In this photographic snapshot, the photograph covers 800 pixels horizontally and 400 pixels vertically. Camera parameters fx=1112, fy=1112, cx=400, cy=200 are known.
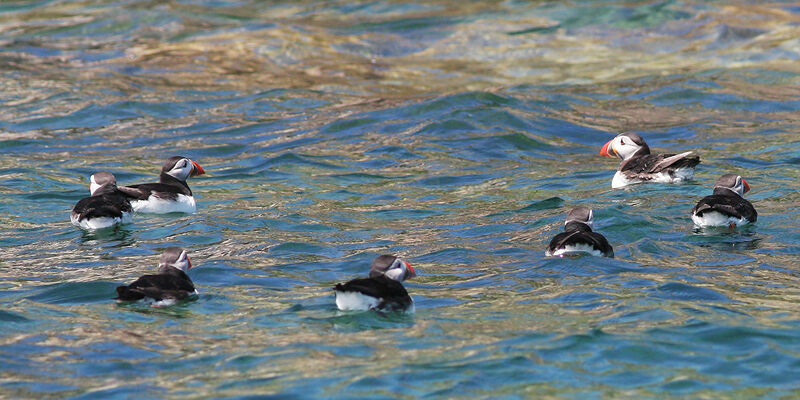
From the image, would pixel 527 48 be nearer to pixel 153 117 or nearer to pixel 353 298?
pixel 153 117

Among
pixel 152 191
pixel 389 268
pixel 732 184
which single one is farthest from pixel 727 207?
pixel 152 191

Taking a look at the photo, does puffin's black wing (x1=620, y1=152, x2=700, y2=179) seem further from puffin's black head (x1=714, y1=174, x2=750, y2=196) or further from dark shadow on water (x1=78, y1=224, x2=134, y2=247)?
dark shadow on water (x1=78, y1=224, x2=134, y2=247)

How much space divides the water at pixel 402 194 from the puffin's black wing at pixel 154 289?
14 centimetres

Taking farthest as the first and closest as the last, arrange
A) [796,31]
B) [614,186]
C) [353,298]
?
[796,31]
[614,186]
[353,298]

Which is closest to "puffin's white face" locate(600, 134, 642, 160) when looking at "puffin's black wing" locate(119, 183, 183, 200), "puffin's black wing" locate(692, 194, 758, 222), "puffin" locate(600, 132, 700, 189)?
"puffin" locate(600, 132, 700, 189)

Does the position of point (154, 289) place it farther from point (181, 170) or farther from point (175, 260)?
point (181, 170)

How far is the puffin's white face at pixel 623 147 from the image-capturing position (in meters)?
14.7

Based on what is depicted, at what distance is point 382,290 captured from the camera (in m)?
8.34

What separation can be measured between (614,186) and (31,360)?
27.5 ft

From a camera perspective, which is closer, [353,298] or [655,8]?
[353,298]

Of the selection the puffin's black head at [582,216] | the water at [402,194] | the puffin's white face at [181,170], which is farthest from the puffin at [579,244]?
the puffin's white face at [181,170]

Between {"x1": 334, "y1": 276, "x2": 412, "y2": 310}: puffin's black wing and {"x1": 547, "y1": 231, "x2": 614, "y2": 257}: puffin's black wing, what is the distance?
6.78 feet

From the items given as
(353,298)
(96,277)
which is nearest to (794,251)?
(353,298)

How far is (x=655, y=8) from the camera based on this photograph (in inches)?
1041
